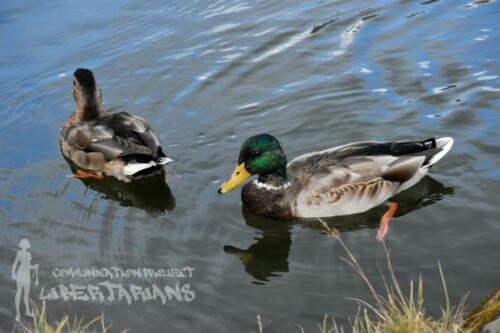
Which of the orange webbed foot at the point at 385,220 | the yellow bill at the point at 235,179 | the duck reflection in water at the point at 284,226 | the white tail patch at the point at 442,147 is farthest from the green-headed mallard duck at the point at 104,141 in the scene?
the white tail patch at the point at 442,147

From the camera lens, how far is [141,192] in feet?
28.6

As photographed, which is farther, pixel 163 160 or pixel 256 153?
pixel 163 160

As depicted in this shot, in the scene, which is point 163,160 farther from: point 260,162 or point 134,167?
point 260,162

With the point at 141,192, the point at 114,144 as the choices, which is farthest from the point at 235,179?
the point at 114,144

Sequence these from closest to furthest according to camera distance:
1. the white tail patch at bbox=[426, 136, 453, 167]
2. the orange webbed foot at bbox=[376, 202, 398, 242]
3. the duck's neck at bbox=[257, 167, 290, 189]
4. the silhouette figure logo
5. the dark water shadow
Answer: the silhouette figure logo, the orange webbed foot at bbox=[376, 202, 398, 242], the white tail patch at bbox=[426, 136, 453, 167], the duck's neck at bbox=[257, 167, 290, 189], the dark water shadow

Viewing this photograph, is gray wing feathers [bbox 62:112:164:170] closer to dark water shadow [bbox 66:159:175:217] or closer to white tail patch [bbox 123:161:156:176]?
white tail patch [bbox 123:161:156:176]

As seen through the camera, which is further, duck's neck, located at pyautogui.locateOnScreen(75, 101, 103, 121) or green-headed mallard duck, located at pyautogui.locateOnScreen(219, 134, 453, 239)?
duck's neck, located at pyautogui.locateOnScreen(75, 101, 103, 121)

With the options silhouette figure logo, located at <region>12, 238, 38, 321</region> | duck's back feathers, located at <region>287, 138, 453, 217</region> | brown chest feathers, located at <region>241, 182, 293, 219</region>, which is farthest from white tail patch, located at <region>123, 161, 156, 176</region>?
duck's back feathers, located at <region>287, 138, 453, 217</region>

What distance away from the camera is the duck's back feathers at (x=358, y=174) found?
25.5 feet

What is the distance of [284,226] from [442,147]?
1.85m

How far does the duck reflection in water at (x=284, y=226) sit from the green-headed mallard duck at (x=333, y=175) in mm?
90

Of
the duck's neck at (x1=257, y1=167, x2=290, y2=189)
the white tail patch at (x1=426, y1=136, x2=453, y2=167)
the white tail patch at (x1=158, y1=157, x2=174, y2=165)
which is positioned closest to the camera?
the white tail patch at (x1=426, y1=136, x2=453, y2=167)

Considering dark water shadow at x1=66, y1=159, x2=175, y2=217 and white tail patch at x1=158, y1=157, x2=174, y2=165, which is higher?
white tail patch at x1=158, y1=157, x2=174, y2=165

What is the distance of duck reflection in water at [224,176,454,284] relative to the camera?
22.9 feet
